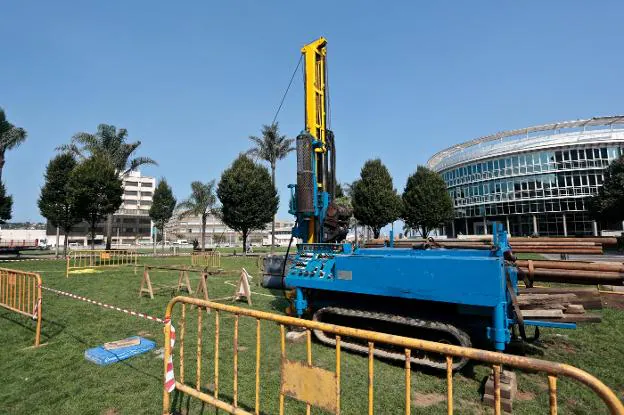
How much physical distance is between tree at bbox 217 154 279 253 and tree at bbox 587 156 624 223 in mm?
31631

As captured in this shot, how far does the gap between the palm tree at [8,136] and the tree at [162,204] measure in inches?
1104

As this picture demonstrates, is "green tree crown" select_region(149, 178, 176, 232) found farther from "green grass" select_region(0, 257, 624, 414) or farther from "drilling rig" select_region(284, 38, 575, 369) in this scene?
"drilling rig" select_region(284, 38, 575, 369)

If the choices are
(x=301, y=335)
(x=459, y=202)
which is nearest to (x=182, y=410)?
(x=301, y=335)

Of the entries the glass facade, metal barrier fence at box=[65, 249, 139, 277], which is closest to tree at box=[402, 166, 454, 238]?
the glass facade

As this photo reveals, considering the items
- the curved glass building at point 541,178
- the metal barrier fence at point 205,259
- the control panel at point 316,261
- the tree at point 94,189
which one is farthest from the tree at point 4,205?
the curved glass building at point 541,178

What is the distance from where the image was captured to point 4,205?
31.1 m

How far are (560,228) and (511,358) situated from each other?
51.5m

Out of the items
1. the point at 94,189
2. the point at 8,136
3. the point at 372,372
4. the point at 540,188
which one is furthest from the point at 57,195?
the point at 540,188

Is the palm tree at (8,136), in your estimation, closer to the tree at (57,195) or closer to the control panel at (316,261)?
the tree at (57,195)

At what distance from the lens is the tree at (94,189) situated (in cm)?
2441

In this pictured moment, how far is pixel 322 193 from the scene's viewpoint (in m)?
8.28

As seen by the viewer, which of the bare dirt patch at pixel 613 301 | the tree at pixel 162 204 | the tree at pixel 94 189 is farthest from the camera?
the tree at pixel 162 204

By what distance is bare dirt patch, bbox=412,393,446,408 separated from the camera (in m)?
4.16

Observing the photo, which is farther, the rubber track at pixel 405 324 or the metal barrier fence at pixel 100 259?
the metal barrier fence at pixel 100 259
